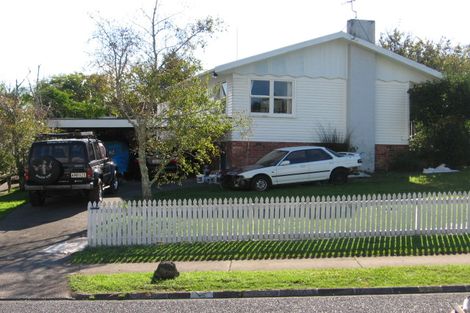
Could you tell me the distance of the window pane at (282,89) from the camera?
2034 cm

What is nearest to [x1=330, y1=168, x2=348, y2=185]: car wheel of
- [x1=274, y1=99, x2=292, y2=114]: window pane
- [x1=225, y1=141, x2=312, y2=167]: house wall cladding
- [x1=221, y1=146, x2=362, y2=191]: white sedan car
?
[x1=221, y1=146, x2=362, y2=191]: white sedan car

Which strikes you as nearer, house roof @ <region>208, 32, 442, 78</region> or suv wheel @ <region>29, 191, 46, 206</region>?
suv wheel @ <region>29, 191, 46, 206</region>

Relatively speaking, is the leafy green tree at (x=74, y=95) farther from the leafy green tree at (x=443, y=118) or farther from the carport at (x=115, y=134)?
the leafy green tree at (x=443, y=118)

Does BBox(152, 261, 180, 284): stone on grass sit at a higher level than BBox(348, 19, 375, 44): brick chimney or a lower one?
lower

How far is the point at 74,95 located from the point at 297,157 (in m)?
31.8

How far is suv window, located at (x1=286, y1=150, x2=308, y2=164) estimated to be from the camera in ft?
54.9

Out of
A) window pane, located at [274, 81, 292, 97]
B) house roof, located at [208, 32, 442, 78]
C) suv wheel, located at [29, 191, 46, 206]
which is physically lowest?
suv wheel, located at [29, 191, 46, 206]

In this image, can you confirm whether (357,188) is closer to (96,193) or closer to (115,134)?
(96,193)

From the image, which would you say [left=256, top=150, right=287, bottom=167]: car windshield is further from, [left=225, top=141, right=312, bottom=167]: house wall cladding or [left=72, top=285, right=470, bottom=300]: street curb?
[left=72, top=285, right=470, bottom=300]: street curb

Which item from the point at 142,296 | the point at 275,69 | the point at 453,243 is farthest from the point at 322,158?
the point at 142,296

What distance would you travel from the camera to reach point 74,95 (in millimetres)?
44375

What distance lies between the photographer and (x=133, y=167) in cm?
2322

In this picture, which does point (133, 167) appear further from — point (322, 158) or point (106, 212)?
point (106, 212)

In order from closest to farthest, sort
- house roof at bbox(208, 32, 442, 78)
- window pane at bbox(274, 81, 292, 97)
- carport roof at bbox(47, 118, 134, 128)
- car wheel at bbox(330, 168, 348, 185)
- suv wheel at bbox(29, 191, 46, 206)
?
suv wheel at bbox(29, 191, 46, 206), car wheel at bbox(330, 168, 348, 185), house roof at bbox(208, 32, 442, 78), window pane at bbox(274, 81, 292, 97), carport roof at bbox(47, 118, 134, 128)
